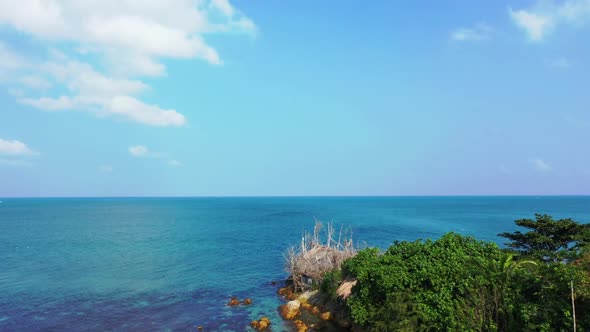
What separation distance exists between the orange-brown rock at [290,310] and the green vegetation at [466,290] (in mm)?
7902

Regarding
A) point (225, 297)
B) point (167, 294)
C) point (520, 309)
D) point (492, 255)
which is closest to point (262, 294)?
point (225, 297)

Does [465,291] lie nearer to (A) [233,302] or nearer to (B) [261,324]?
(B) [261,324]

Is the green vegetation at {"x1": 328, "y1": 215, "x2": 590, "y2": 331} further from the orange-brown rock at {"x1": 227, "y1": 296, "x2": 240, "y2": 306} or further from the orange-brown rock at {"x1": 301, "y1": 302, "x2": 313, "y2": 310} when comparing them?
the orange-brown rock at {"x1": 227, "y1": 296, "x2": 240, "y2": 306}

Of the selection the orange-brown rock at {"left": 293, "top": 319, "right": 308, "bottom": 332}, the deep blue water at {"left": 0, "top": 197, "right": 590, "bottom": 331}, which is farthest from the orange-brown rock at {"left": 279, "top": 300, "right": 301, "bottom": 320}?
the orange-brown rock at {"left": 293, "top": 319, "right": 308, "bottom": 332}

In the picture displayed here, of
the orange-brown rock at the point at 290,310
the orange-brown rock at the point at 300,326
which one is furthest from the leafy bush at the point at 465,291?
the orange-brown rock at the point at 290,310

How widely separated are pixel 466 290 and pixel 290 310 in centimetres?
1438

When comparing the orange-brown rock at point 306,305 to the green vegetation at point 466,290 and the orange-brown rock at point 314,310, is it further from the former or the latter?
the green vegetation at point 466,290

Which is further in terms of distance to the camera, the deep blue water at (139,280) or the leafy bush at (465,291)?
the deep blue water at (139,280)

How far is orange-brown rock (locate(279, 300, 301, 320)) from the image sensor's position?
26.9 metres

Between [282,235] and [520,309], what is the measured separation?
60.1m

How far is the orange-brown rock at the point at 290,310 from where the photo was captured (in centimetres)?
2689

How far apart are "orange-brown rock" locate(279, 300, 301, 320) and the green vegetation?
7.90 metres

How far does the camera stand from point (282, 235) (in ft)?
242

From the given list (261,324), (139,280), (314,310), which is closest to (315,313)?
(314,310)
